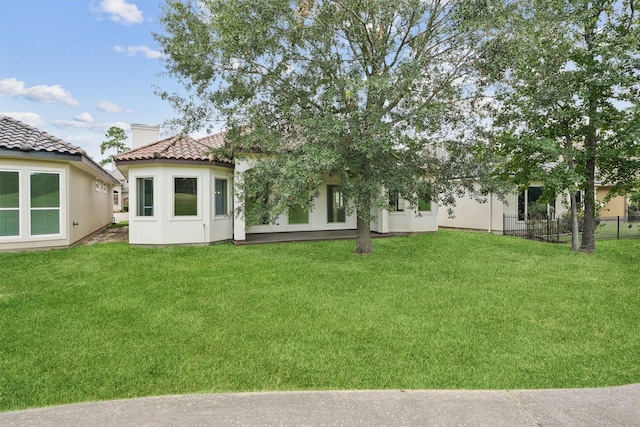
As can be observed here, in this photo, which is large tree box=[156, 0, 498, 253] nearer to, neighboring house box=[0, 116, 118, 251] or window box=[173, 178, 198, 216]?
window box=[173, 178, 198, 216]

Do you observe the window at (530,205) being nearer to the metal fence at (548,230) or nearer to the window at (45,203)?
the metal fence at (548,230)

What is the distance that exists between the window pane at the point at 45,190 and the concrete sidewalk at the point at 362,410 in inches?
423

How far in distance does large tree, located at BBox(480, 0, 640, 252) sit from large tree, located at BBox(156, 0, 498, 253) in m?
1.64

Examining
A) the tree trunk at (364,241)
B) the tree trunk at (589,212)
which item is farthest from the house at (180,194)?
the tree trunk at (589,212)

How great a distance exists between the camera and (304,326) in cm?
539

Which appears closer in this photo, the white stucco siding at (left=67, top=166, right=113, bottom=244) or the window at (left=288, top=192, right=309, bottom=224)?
the white stucco siding at (left=67, top=166, right=113, bottom=244)

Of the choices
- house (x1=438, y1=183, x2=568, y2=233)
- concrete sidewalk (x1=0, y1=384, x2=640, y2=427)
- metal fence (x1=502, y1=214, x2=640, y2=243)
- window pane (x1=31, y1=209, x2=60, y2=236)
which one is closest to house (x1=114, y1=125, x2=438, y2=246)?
window pane (x1=31, y1=209, x2=60, y2=236)

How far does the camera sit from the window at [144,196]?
12906mm

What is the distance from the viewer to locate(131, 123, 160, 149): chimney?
720 inches

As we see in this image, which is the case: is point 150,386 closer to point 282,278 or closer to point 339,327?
point 339,327

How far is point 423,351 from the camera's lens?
4473mm

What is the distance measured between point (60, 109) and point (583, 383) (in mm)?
17575

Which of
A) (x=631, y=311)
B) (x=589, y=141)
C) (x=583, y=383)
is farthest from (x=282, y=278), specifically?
(x=589, y=141)

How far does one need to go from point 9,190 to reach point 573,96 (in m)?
18.6
